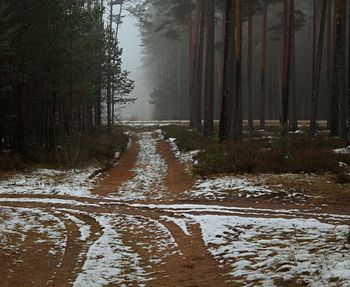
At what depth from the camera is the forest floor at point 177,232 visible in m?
5.59

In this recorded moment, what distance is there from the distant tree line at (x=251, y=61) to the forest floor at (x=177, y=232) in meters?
5.70

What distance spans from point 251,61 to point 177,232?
25795mm

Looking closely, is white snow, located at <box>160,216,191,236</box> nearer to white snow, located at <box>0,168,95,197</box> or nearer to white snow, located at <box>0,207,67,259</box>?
white snow, located at <box>0,207,67,259</box>

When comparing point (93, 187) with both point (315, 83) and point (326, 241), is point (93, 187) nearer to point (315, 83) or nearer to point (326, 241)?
point (326, 241)

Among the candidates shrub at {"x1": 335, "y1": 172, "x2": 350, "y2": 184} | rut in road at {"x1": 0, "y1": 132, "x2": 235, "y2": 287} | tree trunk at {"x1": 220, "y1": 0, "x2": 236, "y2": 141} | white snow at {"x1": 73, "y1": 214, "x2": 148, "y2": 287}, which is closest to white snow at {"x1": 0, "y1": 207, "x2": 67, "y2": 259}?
rut in road at {"x1": 0, "y1": 132, "x2": 235, "y2": 287}

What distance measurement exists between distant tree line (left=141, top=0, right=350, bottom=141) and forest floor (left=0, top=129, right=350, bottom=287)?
224 inches

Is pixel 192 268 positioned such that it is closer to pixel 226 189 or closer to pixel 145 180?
pixel 226 189

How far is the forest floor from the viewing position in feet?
18.3

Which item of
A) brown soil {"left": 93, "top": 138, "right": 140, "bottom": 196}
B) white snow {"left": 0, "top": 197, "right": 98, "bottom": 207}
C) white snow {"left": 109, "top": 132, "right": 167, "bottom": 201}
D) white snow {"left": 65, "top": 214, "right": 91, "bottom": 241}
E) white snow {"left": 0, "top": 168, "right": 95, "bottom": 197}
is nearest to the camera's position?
white snow {"left": 65, "top": 214, "right": 91, "bottom": 241}

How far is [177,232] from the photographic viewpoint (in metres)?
7.84

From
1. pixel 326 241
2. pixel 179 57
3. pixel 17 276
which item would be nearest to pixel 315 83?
pixel 326 241

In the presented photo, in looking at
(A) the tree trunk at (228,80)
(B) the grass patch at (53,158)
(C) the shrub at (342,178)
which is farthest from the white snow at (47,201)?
(A) the tree trunk at (228,80)

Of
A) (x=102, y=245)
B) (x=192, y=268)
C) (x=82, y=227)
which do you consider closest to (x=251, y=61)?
(x=82, y=227)

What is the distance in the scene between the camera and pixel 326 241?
6398mm
